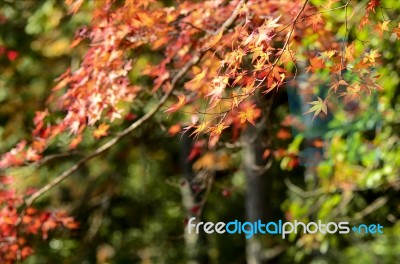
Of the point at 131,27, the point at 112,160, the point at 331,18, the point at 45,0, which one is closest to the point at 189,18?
the point at 131,27

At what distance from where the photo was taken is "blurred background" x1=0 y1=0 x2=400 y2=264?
5.35 metres

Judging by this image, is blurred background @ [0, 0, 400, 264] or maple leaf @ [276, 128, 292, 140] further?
maple leaf @ [276, 128, 292, 140]

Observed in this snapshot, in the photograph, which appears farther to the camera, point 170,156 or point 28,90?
point 170,156

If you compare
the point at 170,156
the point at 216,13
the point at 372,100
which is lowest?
the point at 170,156

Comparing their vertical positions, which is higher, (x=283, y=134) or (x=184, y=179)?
(x=184, y=179)

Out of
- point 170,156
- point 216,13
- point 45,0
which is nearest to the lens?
point 216,13

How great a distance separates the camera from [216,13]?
4273 mm

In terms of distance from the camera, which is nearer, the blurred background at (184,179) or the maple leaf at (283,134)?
the blurred background at (184,179)

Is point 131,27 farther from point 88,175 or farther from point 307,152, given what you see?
point 88,175

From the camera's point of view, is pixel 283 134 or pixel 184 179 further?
pixel 283 134

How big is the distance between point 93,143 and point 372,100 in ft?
13.1

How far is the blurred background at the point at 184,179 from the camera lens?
17.5 feet

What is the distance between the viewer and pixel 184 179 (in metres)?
5.38

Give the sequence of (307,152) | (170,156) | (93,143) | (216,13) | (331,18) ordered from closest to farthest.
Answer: (216,13) < (331,18) < (307,152) < (93,143) < (170,156)
